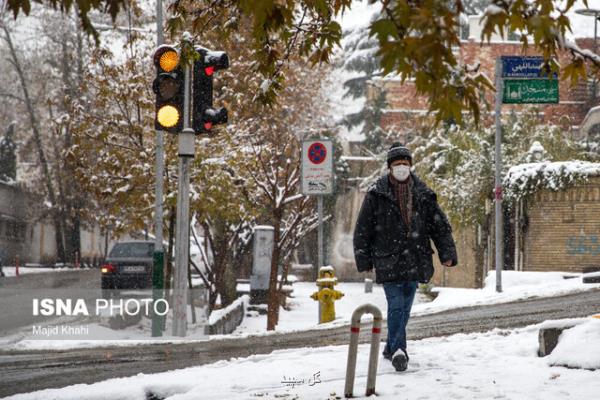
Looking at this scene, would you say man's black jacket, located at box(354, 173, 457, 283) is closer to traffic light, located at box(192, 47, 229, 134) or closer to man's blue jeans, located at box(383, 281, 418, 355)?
man's blue jeans, located at box(383, 281, 418, 355)

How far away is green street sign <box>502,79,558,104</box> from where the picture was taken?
1428 centimetres

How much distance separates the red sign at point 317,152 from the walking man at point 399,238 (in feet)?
22.5

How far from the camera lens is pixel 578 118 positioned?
4547 centimetres

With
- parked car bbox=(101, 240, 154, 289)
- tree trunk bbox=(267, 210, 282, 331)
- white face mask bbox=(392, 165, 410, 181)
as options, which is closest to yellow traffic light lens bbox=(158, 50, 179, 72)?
white face mask bbox=(392, 165, 410, 181)

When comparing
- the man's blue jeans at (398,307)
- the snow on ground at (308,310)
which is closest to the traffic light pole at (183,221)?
the snow on ground at (308,310)

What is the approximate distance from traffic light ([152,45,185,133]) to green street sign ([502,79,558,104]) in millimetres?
6474

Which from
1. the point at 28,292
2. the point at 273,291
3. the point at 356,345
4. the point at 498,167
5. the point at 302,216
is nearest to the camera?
the point at 356,345

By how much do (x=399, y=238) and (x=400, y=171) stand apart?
22.5 inches

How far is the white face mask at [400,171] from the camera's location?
7160 mm

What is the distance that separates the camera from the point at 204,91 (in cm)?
1059

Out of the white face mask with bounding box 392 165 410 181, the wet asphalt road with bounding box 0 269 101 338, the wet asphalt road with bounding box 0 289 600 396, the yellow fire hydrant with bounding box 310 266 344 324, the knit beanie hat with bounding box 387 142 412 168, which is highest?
the knit beanie hat with bounding box 387 142 412 168

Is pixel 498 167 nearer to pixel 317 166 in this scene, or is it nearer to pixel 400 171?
pixel 317 166

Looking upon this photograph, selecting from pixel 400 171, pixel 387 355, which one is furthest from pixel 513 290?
pixel 400 171

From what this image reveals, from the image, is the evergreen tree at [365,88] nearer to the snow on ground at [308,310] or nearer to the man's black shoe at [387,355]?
the snow on ground at [308,310]
